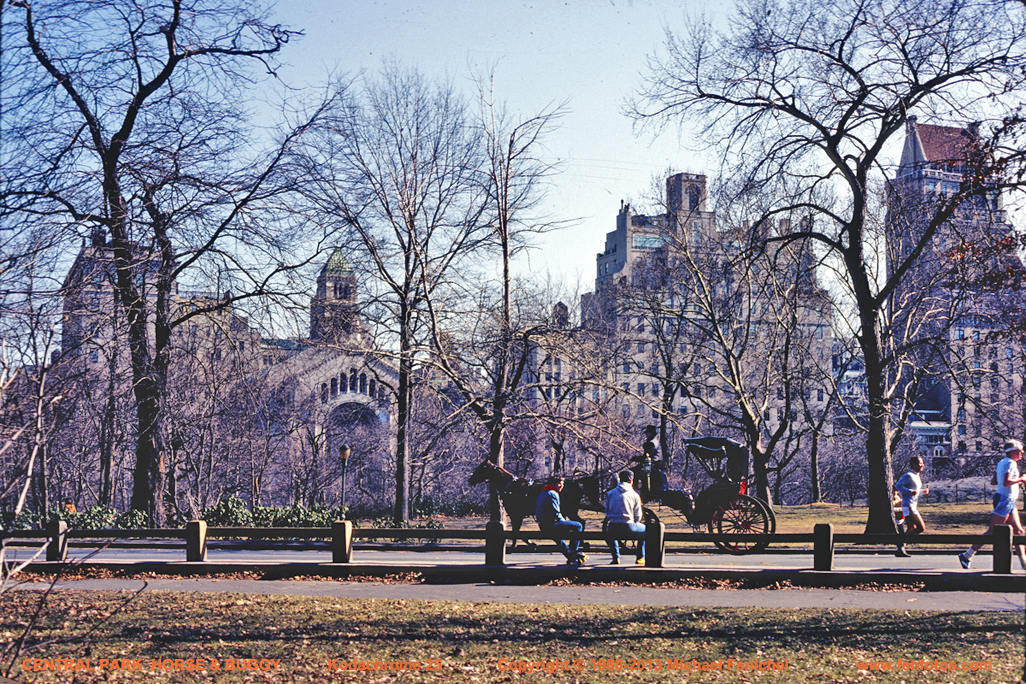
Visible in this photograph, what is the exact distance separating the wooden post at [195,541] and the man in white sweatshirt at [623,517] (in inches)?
298

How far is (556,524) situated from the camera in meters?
16.6

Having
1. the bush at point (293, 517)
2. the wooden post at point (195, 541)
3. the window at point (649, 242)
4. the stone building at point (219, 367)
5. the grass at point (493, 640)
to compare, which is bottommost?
the bush at point (293, 517)

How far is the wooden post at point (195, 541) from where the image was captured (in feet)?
54.7

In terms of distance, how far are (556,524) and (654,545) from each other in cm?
202

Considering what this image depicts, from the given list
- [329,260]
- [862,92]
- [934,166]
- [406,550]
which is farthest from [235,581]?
[862,92]

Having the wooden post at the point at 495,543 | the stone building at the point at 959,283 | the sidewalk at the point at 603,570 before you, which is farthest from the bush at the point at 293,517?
the stone building at the point at 959,283

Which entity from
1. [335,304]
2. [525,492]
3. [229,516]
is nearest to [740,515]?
[525,492]

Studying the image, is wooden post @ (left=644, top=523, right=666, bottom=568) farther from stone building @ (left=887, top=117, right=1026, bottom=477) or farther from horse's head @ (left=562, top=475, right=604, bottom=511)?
stone building @ (left=887, top=117, right=1026, bottom=477)

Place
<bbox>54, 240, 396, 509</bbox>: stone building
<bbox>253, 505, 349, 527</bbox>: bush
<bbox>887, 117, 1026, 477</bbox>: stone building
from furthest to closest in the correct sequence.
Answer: <bbox>253, 505, 349, 527</bbox>: bush → <bbox>887, 117, 1026, 477</bbox>: stone building → <bbox>54, 240, 396, 509</bbox>: stone building

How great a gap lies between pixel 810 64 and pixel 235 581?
14777 mm

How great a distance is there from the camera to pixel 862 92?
1625 cm

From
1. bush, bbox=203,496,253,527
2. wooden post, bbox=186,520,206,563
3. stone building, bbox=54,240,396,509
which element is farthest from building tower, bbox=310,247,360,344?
bush, bbox=203,496,253,527

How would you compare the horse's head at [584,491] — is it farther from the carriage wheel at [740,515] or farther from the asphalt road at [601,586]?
the carriage wheel at [740,515]

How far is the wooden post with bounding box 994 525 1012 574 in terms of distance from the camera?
14008 mm
